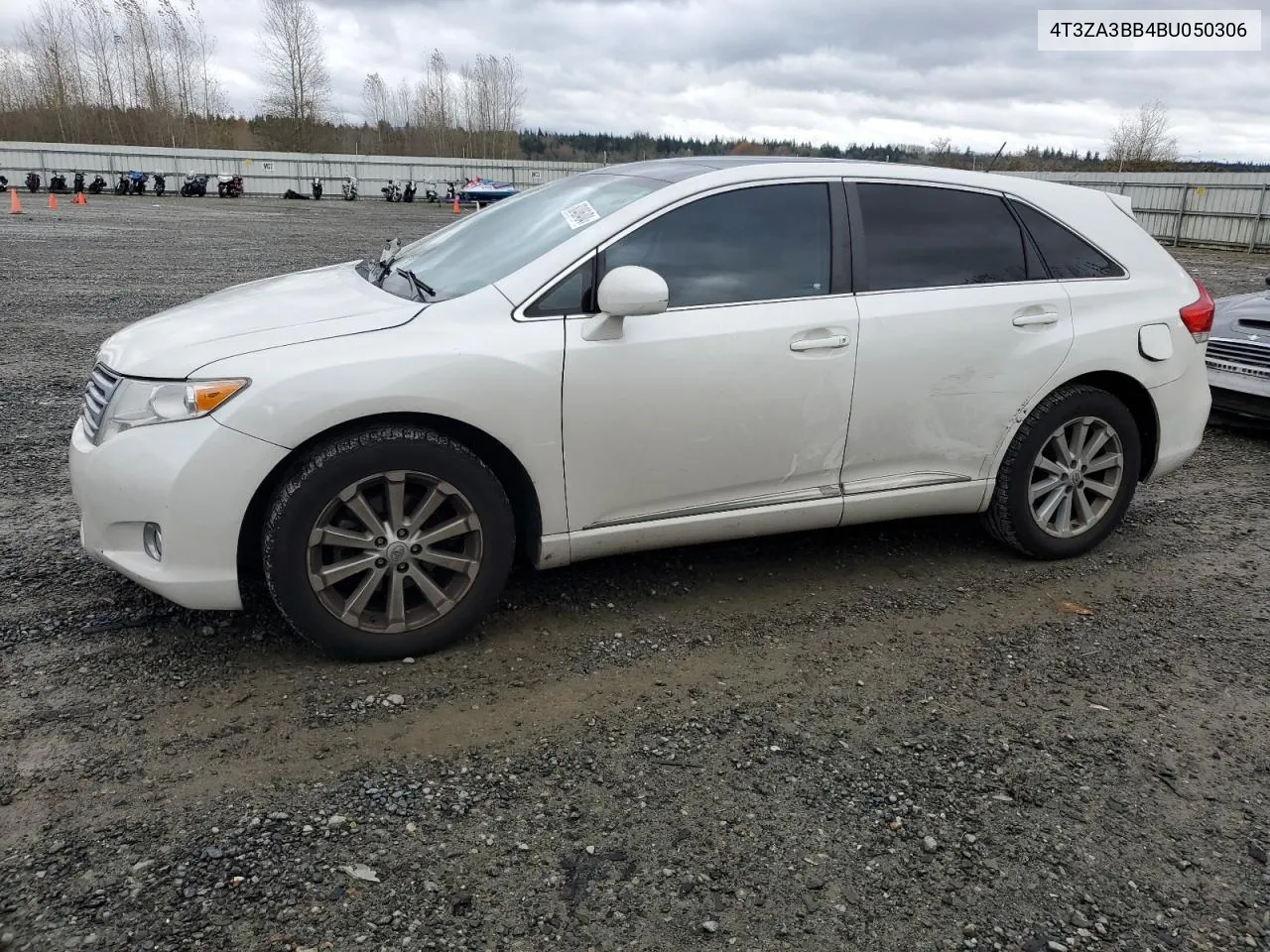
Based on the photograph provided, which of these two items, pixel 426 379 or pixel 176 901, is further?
pixel 426 379

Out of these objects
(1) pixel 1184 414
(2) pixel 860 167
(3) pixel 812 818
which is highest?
(2) pixel 860 167

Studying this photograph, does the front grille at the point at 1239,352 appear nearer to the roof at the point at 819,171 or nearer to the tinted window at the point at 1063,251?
the tinted window at the point at 1063,251

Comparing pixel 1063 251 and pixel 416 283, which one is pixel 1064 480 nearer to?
pixel 1063 251

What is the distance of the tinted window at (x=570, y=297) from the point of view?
3.48m

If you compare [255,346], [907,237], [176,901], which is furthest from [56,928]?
[907,237]

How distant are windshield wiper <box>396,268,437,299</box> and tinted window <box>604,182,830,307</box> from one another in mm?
709

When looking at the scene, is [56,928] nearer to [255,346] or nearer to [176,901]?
[176,901]

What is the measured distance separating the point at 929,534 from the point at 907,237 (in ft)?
5.16

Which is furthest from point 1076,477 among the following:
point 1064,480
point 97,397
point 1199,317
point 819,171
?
point 97,397

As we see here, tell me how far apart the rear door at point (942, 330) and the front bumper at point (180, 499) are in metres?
2.34

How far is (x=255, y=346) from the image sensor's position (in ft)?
10.6

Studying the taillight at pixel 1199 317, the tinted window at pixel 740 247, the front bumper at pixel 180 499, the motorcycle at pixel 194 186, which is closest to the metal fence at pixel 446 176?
the motorcycle at pixel 194 186

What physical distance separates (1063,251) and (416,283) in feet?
9.51

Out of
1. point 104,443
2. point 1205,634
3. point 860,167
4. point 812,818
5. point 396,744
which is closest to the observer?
point 812,818
